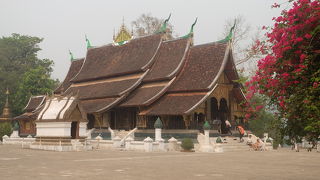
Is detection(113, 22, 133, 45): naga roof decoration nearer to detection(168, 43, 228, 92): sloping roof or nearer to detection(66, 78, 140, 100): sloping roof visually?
detection(66, 78, 140, 100): sloping roof

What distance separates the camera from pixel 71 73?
40.9 meters

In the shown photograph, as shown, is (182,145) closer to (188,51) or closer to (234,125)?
(234,125)

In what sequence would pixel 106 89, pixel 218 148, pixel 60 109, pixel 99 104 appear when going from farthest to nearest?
pixel 106 89, pixel 99 104, pixel 60 109, pixel 218 148

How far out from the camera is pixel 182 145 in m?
23.6

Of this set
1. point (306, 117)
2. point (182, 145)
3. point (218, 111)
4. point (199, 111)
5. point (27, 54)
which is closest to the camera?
point (306, 117)

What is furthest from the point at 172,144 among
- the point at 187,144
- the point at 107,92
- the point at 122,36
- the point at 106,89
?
the point at 122,36

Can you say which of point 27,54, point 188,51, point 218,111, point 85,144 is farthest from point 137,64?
point 27,54

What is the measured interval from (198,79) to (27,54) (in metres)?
46.8

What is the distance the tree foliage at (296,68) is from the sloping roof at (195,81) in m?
16.6

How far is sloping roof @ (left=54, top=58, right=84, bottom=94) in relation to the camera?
130ft

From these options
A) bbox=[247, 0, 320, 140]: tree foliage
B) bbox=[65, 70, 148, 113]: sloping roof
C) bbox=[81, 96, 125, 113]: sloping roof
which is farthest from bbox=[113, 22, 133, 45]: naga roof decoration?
bbox=[247, 0, 320, 140]: tree foliage

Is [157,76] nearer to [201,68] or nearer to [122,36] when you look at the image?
[201,68]

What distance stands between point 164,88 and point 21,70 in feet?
133

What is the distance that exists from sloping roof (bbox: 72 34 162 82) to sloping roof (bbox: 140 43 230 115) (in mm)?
3431
